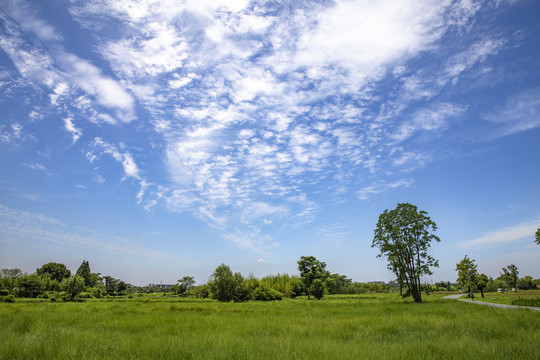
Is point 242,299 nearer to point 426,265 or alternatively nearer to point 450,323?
point 426,265

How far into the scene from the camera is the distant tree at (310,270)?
2403 inches

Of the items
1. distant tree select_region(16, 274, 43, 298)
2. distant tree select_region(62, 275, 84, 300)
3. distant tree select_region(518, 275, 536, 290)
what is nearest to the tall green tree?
distant tree select_region(62, 275, 84, 300)

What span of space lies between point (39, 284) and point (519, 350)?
3586 inches

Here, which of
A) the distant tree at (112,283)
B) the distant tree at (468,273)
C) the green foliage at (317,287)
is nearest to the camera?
the distant tree at (468,273)

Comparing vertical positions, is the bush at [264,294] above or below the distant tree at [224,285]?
below

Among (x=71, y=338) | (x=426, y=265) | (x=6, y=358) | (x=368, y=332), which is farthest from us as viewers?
(x=426, y=265)

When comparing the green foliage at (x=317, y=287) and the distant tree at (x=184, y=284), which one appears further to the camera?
the distant tree at (x=184, y=284)

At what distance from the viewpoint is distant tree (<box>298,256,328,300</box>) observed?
61.0 m

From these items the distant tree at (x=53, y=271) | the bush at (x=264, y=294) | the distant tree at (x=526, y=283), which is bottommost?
the distant tree at (x=526, y=283)

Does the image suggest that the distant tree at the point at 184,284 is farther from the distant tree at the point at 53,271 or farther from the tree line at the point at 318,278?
A: the distant tree at the point at 53,271

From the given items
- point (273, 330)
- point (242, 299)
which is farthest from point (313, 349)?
point (242, 299)

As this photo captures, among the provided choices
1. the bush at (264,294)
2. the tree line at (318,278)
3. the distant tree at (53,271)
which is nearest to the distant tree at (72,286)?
the tree line at (318,278)

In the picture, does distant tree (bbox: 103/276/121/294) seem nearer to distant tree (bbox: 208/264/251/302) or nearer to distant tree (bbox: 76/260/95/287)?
distant tree (bbox: 76/260/95/287)

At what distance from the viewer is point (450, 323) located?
→ 31.1ft
